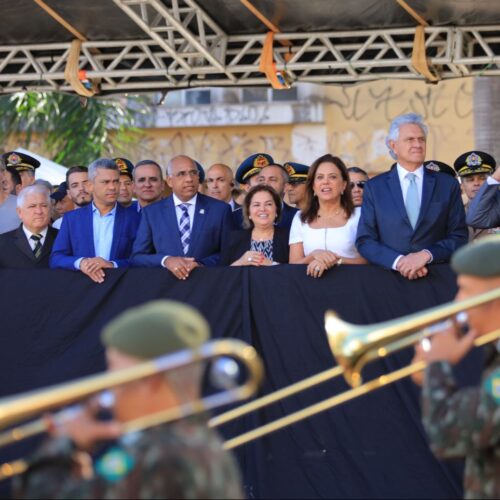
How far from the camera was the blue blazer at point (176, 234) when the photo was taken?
8.90 meters

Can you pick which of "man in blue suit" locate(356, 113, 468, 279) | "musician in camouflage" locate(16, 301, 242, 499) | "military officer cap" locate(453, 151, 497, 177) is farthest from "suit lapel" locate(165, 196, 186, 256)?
"musician in camouflage" locate(16, 301, 242, 499)

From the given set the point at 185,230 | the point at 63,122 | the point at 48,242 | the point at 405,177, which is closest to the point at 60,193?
the point at 48,242

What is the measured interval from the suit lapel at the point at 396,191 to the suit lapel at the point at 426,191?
0.33 feet

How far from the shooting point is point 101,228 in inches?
362

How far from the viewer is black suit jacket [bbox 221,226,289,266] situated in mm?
8734

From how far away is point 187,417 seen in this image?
4.16 meters

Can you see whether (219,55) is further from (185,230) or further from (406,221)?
(406,221)

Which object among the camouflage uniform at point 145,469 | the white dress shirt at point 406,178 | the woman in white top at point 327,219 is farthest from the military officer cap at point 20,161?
the camouflage uniform at point 145,469

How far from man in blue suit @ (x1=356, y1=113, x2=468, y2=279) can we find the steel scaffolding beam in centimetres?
176

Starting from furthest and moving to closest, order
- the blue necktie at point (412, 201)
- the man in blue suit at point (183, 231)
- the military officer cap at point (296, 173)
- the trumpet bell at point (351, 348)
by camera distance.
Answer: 1. the military officer cap at point (296, 173)
2. the man in blue suit at point (183, 231)
3. the blue necktie at point (412, 201)
4. the trumpet bell at point (351, 348)

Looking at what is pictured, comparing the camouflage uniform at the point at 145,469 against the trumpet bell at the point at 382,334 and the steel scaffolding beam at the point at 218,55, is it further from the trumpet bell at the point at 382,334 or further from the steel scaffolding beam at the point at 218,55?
the steel scaffolding beam at the point at 218,55

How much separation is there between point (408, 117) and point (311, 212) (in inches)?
34.5

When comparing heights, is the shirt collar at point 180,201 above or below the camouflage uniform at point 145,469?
above

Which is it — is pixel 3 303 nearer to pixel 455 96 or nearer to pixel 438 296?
pixel 438 296
